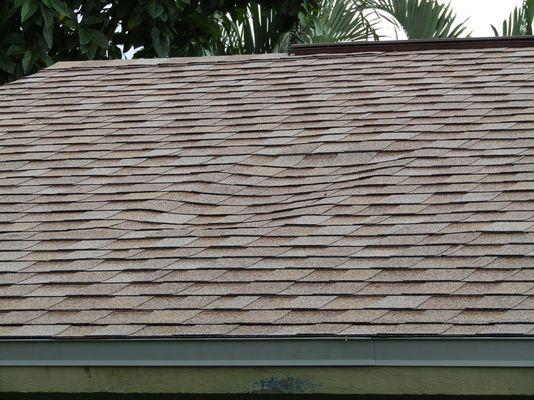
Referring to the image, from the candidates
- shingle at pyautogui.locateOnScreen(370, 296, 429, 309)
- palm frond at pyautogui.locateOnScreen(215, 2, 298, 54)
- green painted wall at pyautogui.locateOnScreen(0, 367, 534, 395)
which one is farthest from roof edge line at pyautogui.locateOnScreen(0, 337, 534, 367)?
palm frond at pyautogui.locateOnScreen(215, 2, 298, 54)

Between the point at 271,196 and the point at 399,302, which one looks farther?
the point at 271,196

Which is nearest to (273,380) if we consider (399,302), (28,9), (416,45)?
(399,302)

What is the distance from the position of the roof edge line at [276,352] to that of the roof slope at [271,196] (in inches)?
2.3

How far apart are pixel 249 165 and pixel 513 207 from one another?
1.64 meters

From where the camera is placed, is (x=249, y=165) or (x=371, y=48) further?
(x=371, y=48)

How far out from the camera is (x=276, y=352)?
4.12m

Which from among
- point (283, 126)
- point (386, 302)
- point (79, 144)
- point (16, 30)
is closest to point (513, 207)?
point (386, 302)

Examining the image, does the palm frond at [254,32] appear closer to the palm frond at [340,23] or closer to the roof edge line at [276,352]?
the palm frond at [340,23]

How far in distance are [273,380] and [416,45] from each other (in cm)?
419

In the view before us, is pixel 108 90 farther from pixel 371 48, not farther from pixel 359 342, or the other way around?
pixel 359 342

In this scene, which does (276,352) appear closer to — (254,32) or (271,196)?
(271,196)

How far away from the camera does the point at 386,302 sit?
14.2 feet

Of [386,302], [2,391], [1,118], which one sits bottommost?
[2,391]

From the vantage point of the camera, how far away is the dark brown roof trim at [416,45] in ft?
24.8
